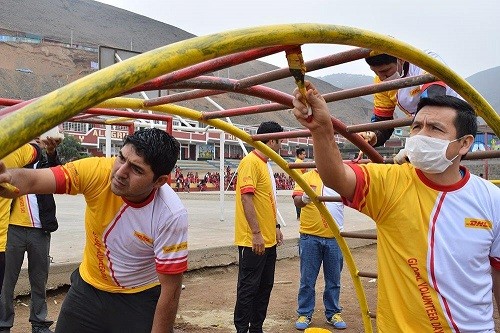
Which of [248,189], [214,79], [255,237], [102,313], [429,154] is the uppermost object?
[214,79]

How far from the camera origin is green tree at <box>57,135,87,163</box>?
39.0m

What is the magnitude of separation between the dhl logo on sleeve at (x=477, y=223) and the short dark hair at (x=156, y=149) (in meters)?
1.23

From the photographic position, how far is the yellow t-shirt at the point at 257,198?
425 centimetres

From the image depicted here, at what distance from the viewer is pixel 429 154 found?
6.08 ft

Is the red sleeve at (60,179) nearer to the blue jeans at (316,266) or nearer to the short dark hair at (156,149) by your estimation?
the short dark hair at (156,149)

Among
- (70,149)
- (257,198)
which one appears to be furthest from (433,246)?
(70,149)

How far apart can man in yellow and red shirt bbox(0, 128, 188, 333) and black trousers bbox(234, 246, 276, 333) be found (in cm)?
153

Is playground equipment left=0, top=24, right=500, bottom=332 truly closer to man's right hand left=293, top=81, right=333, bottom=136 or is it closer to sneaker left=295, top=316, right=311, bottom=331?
man's right hand left=293, top=81, right=333, bottom=136

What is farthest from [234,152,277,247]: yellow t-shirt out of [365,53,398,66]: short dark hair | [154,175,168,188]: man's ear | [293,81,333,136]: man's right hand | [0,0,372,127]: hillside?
[0,0,372,127]: hillside

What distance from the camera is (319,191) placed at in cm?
479

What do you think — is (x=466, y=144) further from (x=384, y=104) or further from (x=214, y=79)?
(x=384, y=104)

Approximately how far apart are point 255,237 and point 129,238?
174 centimetres

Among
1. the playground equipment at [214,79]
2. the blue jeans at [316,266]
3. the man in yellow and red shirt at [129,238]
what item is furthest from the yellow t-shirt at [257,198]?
the playground equipment at [214,79]

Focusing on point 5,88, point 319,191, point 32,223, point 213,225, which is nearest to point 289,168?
point 319,191
